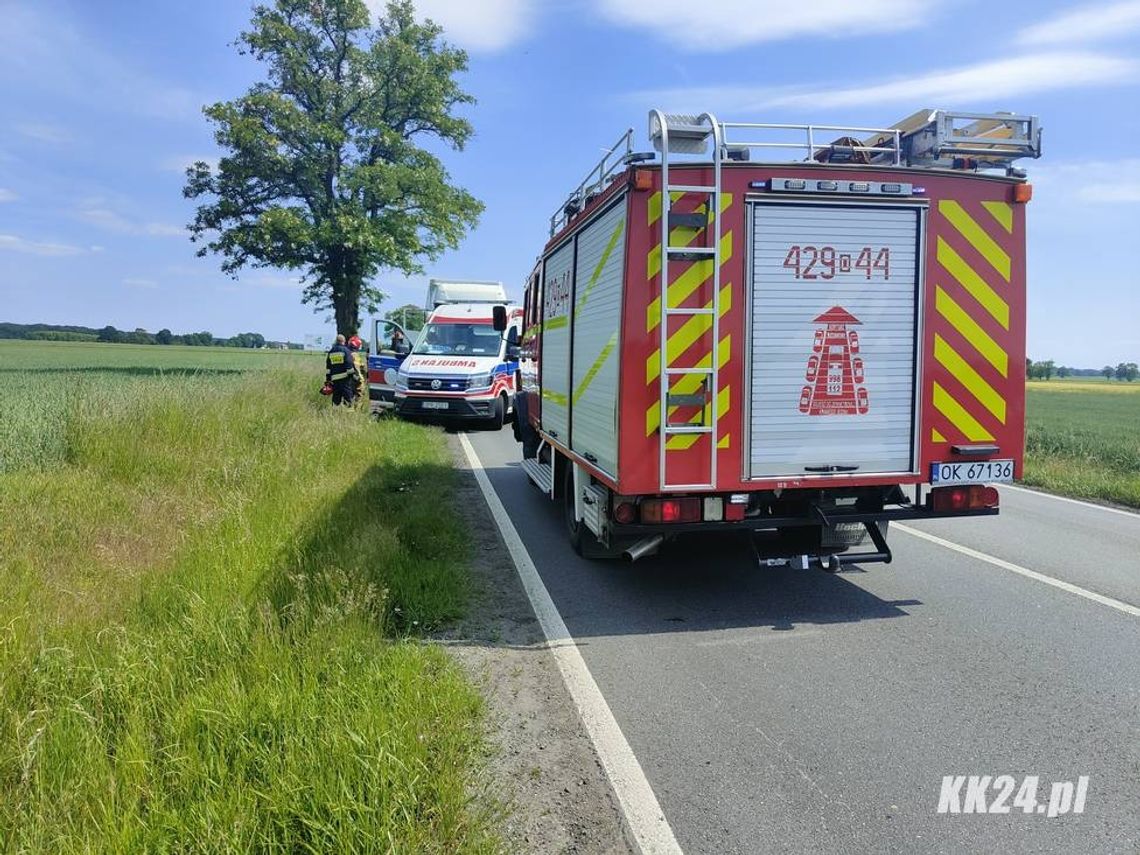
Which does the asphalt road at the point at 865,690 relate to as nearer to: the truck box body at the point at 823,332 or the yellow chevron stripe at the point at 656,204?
the truck box body at the point at 823,332

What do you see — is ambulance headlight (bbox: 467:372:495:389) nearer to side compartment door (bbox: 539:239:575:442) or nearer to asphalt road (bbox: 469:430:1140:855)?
side compartment door (bbox: 539:239:575:442)

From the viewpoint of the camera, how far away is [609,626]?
5.08m

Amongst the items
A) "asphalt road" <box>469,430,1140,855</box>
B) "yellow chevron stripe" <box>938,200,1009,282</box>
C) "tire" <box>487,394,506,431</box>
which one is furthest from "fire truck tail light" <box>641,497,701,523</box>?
"tire" <box>487,394,506,431</box>

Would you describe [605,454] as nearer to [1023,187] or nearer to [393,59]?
[1023,187]

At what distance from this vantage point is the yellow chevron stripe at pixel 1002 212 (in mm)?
5251

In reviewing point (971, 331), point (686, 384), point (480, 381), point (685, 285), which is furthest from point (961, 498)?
point (480, 381)

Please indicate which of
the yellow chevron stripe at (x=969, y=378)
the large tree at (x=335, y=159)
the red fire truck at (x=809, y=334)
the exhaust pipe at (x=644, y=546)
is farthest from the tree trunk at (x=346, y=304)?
the yellow chevron stripe at (x=969, y=378)

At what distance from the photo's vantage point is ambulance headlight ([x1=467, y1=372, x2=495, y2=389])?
1652 centimetres

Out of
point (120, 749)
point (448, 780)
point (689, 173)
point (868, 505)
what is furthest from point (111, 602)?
point (868, 505)

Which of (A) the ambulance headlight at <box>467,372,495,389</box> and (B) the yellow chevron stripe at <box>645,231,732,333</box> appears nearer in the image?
(B) the yellow chevron stripe at <box>645,231,732,333</box>

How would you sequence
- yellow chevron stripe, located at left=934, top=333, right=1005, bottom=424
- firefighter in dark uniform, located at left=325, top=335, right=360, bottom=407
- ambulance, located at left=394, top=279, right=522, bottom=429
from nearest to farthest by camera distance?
yellow chevron stripe, located at left=934, top=333, right=1005, bottom=424, ambulance, located at left=394, top=279, right=522, bottom=429, firefighter in dark uniform, located at left=325, top=335, right=360, bottom=407

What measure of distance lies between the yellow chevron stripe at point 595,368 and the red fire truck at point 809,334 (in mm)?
36

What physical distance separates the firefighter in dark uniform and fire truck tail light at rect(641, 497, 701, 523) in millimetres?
12913

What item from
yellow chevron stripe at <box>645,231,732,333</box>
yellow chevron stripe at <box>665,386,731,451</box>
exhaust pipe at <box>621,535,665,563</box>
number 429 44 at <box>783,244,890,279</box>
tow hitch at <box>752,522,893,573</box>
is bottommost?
tow hitch at <box>752,522,893,573</box>
